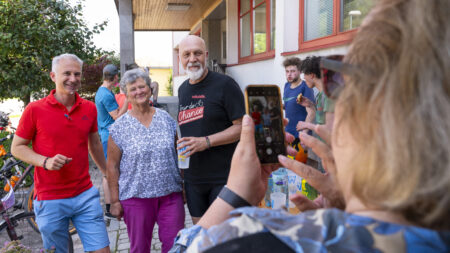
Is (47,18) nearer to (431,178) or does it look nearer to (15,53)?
(15,53)

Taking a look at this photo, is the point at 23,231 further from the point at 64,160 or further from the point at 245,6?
the point at 245,6

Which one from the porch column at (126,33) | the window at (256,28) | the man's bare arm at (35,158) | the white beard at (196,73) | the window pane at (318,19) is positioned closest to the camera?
the man's bare arm at (35,158)

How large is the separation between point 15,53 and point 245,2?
614cm

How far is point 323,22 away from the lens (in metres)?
5.26

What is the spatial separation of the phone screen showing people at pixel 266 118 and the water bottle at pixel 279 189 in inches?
27.7

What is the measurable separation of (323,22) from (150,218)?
4.02m

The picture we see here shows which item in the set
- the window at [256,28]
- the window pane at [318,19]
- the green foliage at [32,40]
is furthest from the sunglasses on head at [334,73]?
the green foliage at [32,40]

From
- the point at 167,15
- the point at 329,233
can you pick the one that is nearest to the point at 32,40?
the point at 329,233

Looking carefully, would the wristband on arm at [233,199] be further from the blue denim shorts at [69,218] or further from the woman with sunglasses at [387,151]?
the blue denim shorts at [69,218]

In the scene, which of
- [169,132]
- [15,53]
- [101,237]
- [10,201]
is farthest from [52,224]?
[15,53]

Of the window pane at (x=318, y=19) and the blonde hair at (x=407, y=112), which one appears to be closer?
the blonde hair at (x=407, y=112)

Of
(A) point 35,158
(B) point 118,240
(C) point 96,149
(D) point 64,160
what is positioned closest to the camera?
(D) point 64,160

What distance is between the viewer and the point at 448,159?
526 millimetres

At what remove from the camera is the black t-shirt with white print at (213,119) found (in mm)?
2910
